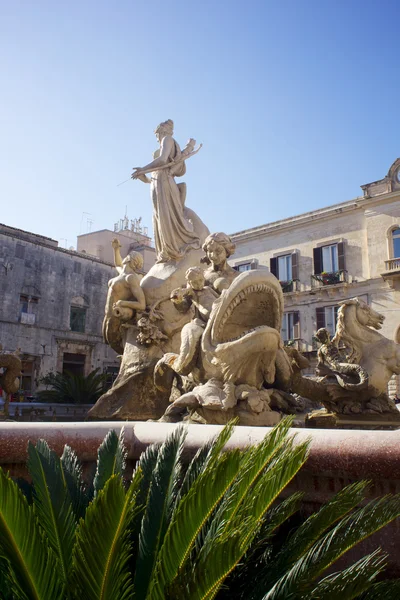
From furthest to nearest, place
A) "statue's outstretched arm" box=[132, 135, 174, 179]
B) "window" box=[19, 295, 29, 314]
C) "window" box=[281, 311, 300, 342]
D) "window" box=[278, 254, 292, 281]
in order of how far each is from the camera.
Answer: "window" box=[19, 295, 29, 314], "window" box=[278, 254, 292, 281], "window" box=[281, 311, 300, 342], "statue's outstretched arm" box=[132, 135, 174, 179]

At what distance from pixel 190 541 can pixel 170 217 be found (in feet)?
25.9

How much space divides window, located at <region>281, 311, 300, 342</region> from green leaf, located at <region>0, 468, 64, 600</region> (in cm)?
2649

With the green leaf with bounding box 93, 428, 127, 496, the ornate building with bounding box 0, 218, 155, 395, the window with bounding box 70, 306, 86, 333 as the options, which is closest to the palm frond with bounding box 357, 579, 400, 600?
the green leaf with bounding box 93, 428, 127, 496

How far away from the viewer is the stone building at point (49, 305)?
97.6 ft

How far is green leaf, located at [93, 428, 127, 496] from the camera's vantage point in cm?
224

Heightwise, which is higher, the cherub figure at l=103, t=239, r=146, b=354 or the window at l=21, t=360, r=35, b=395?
the cherub figure at l=103, t=239, r=146, b=354

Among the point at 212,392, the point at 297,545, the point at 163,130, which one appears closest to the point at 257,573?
the point at 297,545

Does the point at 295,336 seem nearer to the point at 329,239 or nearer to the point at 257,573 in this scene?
the point at 329,239

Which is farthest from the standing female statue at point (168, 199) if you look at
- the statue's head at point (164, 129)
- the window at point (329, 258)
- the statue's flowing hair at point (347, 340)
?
the window at point (329, 258)

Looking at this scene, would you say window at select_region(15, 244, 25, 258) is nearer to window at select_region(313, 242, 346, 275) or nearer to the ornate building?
the ornate building

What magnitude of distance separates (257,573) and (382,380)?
431cm

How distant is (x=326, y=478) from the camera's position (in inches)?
93.6

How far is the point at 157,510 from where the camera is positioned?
6.19 feet

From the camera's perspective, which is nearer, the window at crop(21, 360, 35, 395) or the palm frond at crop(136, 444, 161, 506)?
the palm frond at crop(136, 444, 161, 506)
